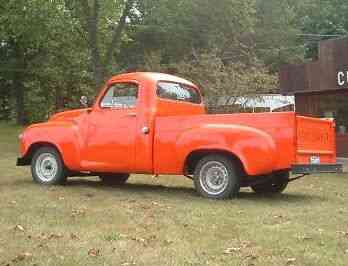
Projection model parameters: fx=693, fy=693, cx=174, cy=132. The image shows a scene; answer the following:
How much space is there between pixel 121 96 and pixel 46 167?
6.68 ft

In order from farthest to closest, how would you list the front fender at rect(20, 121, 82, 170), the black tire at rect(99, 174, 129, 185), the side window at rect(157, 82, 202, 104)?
the black tire at rect(99, 174, 129, 185) → the front fender at rect(20, 121, 82, 170) → the side window at rect(157, 82, 202, 104)

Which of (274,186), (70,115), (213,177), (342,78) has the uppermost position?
(342,78)

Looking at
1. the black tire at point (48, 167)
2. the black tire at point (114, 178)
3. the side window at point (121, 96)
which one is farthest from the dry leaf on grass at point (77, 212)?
the black tire at point (114, 178)

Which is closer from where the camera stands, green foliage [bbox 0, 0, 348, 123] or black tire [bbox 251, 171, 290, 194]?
black tire [bbox 251, 171, 290, 194]

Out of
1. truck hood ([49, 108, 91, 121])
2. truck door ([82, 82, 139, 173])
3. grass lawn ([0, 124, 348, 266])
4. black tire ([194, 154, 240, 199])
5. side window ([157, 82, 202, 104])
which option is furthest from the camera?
truck hood ([49, 108, 91, 121])

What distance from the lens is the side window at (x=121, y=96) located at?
12.1 metres

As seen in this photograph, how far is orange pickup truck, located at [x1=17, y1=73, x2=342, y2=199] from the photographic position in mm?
10500

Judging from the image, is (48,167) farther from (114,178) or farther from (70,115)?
(114,178)

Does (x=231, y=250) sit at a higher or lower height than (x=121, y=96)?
lower

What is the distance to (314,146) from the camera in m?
11.0

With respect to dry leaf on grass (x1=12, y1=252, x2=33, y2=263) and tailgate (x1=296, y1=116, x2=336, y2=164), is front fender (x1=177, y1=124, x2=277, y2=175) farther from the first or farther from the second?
dry leaf on grass (x1=12, y1=252, x2=33, y2=263)

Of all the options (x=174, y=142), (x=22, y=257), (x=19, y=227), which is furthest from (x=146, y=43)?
(x=22, y=257)

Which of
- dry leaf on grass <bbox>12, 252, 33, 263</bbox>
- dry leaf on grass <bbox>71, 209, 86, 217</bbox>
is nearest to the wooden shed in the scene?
dry leaf on grass <bbox>71, 209, 86, 217</bbox>

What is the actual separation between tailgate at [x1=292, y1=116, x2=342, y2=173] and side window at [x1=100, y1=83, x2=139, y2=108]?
3.03 metres
